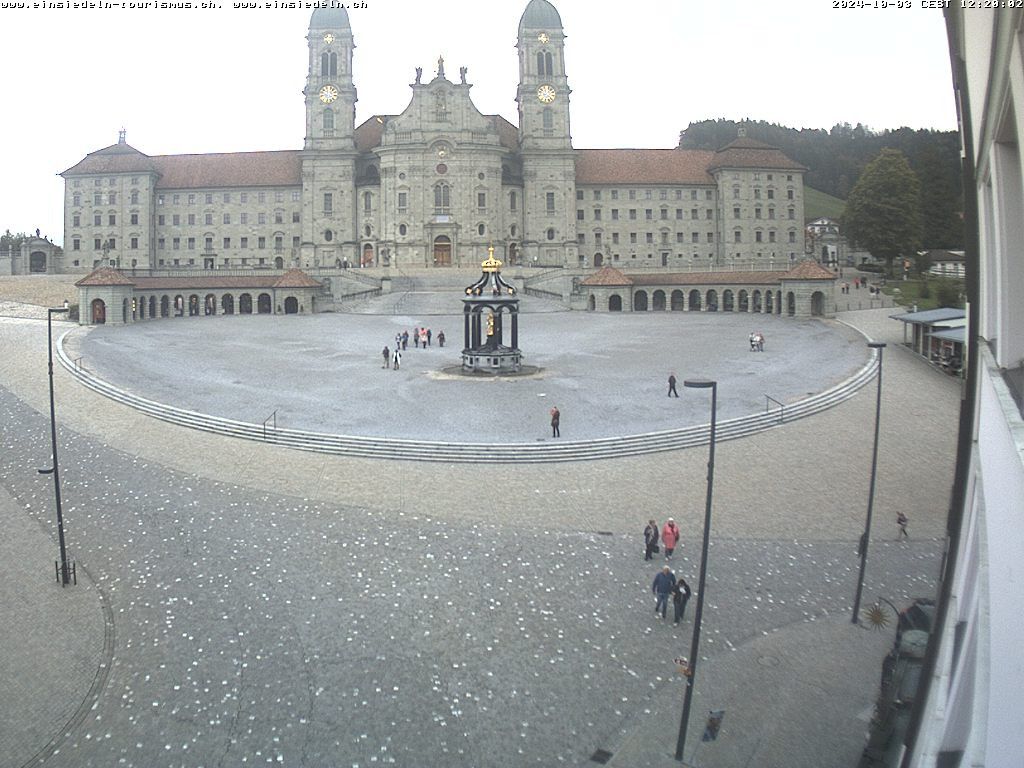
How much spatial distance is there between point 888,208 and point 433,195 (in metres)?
46.6

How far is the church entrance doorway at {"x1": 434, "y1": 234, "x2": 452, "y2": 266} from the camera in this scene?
9525 cm

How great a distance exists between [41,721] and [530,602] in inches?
372

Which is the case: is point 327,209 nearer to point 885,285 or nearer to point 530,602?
point 885,285

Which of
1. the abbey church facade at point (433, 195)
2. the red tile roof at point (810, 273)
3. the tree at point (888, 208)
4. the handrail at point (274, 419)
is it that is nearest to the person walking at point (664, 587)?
the handrail at point (274, 419)

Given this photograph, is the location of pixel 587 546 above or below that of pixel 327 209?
below

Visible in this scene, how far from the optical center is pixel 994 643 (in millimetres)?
5391

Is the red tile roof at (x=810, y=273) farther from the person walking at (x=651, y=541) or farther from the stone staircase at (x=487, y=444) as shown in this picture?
the person walking at (x=651, y=541)

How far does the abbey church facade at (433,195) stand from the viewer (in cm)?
9494

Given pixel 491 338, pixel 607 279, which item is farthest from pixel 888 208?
pixel 491 338

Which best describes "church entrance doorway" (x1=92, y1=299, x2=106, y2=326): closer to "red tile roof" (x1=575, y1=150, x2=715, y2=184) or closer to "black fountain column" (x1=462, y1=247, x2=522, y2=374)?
"black fountain column" (x1=462, y1=247, x2=522, y2=374)

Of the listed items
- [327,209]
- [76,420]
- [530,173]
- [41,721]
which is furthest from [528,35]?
[41,721]

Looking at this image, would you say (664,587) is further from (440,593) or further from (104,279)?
(104,279)

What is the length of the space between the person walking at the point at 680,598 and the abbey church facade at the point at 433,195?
258ft

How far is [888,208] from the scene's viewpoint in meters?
A: 78.3
